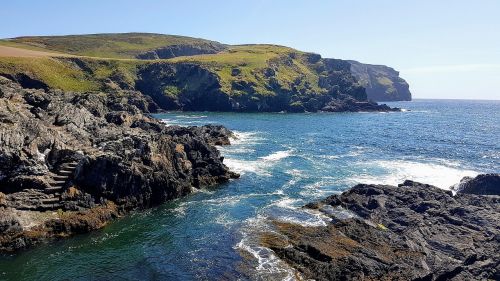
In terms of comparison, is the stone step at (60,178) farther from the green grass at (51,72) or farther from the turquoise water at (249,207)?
the green grass at (51,72)

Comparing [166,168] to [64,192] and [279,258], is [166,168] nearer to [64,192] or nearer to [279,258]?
[64,192]

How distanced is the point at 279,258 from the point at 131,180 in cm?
2502

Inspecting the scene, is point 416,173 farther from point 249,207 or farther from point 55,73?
point 55,73

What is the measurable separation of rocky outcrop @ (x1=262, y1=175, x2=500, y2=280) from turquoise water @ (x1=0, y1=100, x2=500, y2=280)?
339 centimetres

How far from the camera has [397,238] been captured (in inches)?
1781

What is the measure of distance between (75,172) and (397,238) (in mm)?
40022

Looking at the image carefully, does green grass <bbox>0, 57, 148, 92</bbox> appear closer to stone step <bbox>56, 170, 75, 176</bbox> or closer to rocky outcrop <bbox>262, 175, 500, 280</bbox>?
stone step <bbox>56, 170, 75, 176</bbox>

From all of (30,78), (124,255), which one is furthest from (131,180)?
(30,78)

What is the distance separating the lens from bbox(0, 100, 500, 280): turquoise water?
129 ft

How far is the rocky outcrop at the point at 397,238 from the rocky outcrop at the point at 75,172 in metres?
20.5

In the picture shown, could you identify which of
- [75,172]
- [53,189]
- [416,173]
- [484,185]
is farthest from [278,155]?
[53,189]

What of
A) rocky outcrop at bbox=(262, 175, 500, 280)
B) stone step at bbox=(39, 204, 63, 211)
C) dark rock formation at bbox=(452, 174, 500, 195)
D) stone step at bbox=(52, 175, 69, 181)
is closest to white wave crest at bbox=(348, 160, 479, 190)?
dark rock formation at bbox=(452, 174, 500, 195)

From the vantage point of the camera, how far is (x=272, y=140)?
384ft

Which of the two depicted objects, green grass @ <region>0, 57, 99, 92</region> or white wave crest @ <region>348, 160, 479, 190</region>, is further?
green grass @ <region>0, 57, 99, 92</region>
